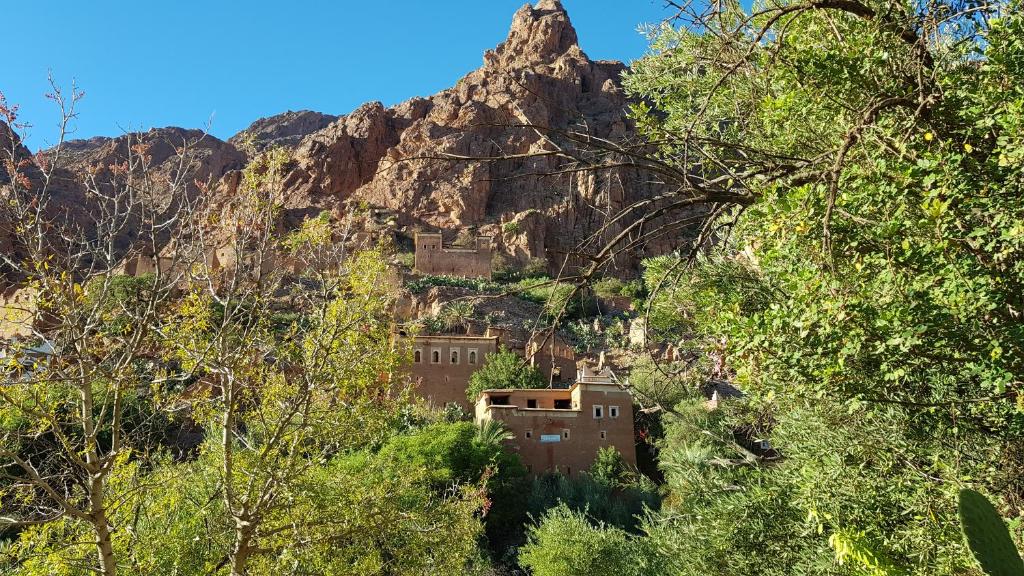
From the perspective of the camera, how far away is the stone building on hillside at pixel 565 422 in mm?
30250

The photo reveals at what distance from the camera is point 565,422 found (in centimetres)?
3072

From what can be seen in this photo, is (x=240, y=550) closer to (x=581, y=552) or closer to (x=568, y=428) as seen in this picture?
(x=581, y=552)

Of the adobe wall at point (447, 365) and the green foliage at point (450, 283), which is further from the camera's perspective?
the green foliage at point (450, 283)

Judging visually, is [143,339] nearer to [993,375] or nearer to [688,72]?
[688,72]

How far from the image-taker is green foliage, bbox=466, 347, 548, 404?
35344 millimetres

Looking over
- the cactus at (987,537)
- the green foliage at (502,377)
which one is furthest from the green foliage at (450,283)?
the cactus at (987,537)

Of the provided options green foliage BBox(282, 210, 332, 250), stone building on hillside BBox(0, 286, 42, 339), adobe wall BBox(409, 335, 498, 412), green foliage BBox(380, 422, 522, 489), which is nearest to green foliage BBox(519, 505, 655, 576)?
green foliage BBox(380, 422, 522, 489)

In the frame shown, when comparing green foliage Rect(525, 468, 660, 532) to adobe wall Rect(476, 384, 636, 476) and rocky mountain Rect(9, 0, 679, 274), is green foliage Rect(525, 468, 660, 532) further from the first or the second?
rocky mountain Rect(9, 0, 679, 274)

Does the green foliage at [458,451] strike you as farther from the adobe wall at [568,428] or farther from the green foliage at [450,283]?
the green foliage at [450,283]

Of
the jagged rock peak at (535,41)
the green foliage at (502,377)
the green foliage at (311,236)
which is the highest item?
the jagged rock peak at (535,41)

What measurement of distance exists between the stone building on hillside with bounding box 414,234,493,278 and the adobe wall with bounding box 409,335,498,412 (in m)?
21.8

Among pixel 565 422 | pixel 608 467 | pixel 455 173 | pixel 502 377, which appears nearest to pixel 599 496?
pixel 608 467

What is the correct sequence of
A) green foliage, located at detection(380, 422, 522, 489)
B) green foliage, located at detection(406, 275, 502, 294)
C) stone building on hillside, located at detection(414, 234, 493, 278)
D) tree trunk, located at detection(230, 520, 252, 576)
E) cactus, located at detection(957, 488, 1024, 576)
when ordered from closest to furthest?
cactus, located at detection(957, 488, 1024, 576) → tree trunk, located at detection(230, 520, 252, 576) → green foliage, located at detection(380, 422, 522, 489) → green foliage, located at detection(406, 275, 502, 294) → stone building on hillside, located at detection(414, 234, 493, 278)

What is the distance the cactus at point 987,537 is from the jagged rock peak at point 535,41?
9154 centimetres
